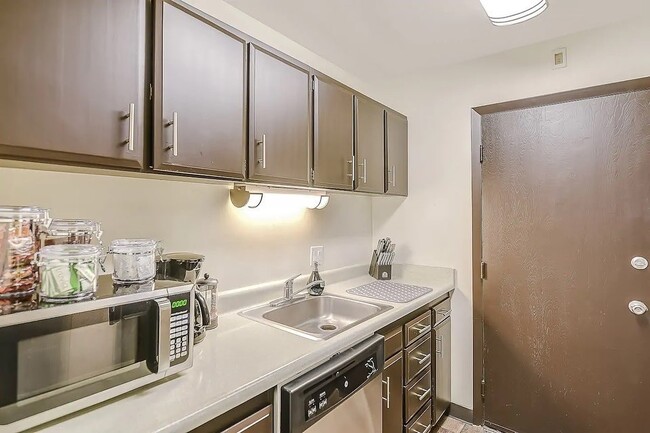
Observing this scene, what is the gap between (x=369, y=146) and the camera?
7.02 feet

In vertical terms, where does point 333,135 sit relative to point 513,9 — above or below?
below

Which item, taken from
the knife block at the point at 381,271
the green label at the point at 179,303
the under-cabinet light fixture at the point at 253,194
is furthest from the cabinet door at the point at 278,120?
the knife block at the point at 381,271

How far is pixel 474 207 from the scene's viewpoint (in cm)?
→ 229

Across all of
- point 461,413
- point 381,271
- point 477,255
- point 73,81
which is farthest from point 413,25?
point 461,413

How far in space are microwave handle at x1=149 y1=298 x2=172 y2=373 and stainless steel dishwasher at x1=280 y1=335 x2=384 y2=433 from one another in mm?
392

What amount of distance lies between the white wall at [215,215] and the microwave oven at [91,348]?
1.17ft

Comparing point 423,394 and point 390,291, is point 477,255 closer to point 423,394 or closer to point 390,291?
point 390,291

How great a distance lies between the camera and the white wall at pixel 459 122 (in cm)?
192

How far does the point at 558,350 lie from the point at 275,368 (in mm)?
1813

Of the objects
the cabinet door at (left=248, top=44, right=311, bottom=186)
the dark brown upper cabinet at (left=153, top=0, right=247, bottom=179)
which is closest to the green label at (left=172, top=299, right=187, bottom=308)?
the dark brown upper cabinet at (left=153, top=0, right=247, bottom=179)

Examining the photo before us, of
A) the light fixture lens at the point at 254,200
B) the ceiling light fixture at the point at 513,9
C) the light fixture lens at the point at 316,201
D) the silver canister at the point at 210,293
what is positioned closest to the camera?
the silver canister at the point at 210,293

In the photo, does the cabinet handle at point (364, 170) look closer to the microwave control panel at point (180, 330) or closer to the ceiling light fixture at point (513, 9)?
the ceiling light fixture at point (513, 9)

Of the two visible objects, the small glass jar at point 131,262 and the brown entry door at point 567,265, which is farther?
the brown entry door at point 567,265

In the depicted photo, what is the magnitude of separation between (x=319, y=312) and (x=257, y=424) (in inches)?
39.3
